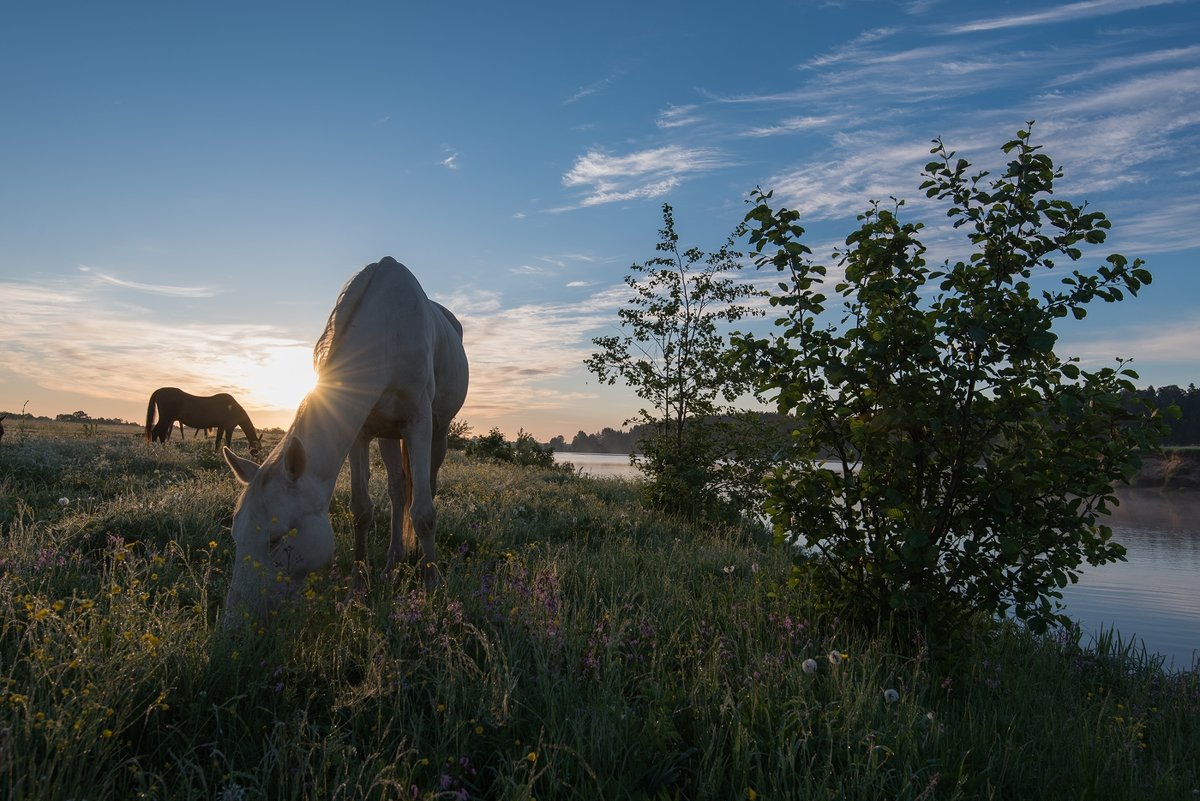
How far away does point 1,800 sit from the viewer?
237 cm

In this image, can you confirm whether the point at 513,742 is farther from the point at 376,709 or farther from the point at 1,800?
the point at 1,800

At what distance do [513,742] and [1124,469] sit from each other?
3.87m

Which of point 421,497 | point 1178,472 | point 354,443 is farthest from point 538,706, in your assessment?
point 1178,472

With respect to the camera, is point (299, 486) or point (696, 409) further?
point (696, 409)

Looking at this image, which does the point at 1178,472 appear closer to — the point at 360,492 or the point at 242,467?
the point at 360,492

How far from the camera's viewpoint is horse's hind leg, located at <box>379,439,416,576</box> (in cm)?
691

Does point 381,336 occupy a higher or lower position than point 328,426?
higher

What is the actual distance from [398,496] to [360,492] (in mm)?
755

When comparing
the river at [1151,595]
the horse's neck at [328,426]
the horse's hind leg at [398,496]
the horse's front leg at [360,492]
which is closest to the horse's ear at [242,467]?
the horse's neck at [328,426]

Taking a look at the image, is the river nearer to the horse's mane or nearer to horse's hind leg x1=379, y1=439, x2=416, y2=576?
horse's hind leg x1=379, y1=439, x2=416, y2=576

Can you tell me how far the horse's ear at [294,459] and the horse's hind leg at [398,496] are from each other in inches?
85.8

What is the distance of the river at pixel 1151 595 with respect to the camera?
7.63m

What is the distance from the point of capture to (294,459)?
15.7 ft

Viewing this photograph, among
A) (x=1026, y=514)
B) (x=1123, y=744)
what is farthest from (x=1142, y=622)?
(x=1123, y=744)
